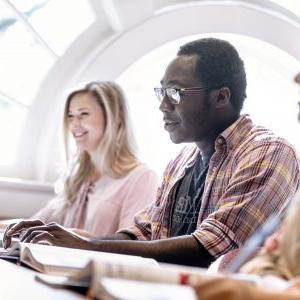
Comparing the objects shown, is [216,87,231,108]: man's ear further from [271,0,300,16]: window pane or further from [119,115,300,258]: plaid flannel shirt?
[271,0,300,16]: window pane

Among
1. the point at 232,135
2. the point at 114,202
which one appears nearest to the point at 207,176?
the point at 232,135

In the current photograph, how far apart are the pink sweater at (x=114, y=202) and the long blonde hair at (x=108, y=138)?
7 centimetres

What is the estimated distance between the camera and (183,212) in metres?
1.90

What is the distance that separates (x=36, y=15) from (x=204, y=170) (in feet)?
4.17

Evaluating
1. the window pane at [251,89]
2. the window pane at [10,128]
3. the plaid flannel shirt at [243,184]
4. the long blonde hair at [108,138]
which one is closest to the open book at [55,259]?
the plaid flannel shirt at [243,184]

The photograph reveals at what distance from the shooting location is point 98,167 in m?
2.61

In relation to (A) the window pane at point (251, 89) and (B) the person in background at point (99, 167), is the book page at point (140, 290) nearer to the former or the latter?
(B) the person in background at point (99, 167)

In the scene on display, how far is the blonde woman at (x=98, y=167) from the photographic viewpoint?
8.04ft

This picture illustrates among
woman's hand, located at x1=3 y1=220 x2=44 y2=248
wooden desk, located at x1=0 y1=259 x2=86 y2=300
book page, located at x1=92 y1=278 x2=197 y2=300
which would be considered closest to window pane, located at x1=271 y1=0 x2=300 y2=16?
woman's hand, located at x1=3 y1=220 x2=44 y2=248

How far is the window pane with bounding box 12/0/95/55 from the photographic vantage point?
Result: 2814 millimetres

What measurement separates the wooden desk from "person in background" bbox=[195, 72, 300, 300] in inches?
10.3

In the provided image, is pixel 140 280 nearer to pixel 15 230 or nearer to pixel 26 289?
pixel 26 289

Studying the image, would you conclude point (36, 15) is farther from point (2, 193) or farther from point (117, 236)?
point (117, 236)

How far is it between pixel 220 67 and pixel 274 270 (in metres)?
1.32
